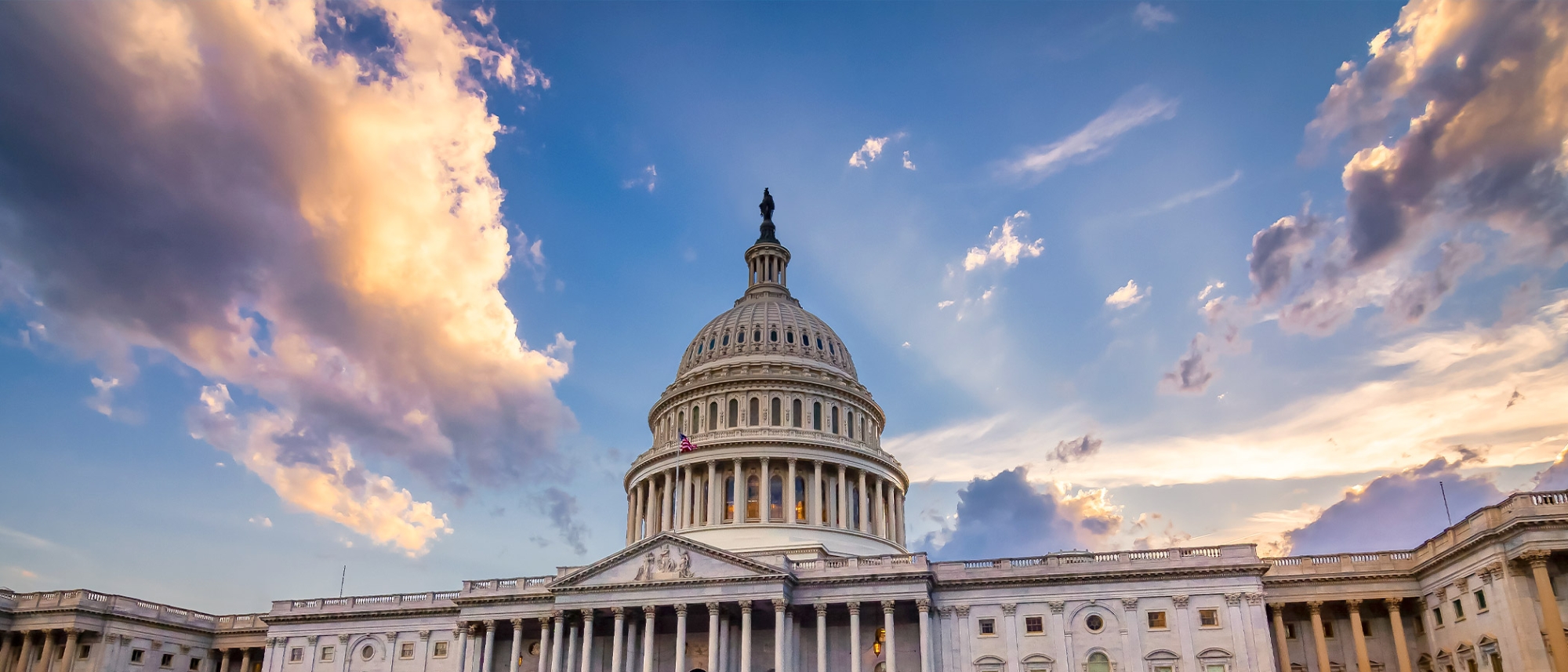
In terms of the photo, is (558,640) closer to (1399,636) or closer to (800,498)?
(800,498)

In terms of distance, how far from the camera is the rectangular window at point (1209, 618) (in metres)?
56.9

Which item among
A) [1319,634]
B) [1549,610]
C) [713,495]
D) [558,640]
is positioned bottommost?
[1549,610]

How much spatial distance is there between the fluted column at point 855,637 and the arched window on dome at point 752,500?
65.9 ft

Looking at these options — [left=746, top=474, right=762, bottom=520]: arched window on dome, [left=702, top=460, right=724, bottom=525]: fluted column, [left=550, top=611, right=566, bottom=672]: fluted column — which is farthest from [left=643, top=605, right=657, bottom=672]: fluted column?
[left=746, top=474, right=762, bottom=520]: arched window on dome

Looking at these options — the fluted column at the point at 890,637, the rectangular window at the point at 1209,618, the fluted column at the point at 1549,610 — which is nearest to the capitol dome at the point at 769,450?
the fluted column at the point at 890,637

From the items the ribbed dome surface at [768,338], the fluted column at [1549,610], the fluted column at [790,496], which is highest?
the ribbed dome surface at [768,338]

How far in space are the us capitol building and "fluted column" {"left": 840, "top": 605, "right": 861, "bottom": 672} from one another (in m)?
0.12

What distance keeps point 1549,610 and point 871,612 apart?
33.3 metres

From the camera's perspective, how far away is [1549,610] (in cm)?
4647

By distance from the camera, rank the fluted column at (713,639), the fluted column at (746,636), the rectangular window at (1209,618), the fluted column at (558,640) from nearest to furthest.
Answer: the rectangular window at (1209,618) < the fluted column at (746,636) < the fluted column at (713,639) < the fluted column at (558,640)

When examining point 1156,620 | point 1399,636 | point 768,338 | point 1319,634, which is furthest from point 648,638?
point 1399,636

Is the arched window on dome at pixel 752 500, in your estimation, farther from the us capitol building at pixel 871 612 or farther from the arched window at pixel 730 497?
the arched window at pixel 730 497

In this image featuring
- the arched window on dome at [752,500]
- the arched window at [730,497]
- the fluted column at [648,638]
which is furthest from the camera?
the arched window at [730,497]

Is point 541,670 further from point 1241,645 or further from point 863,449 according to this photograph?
point 1241,645
